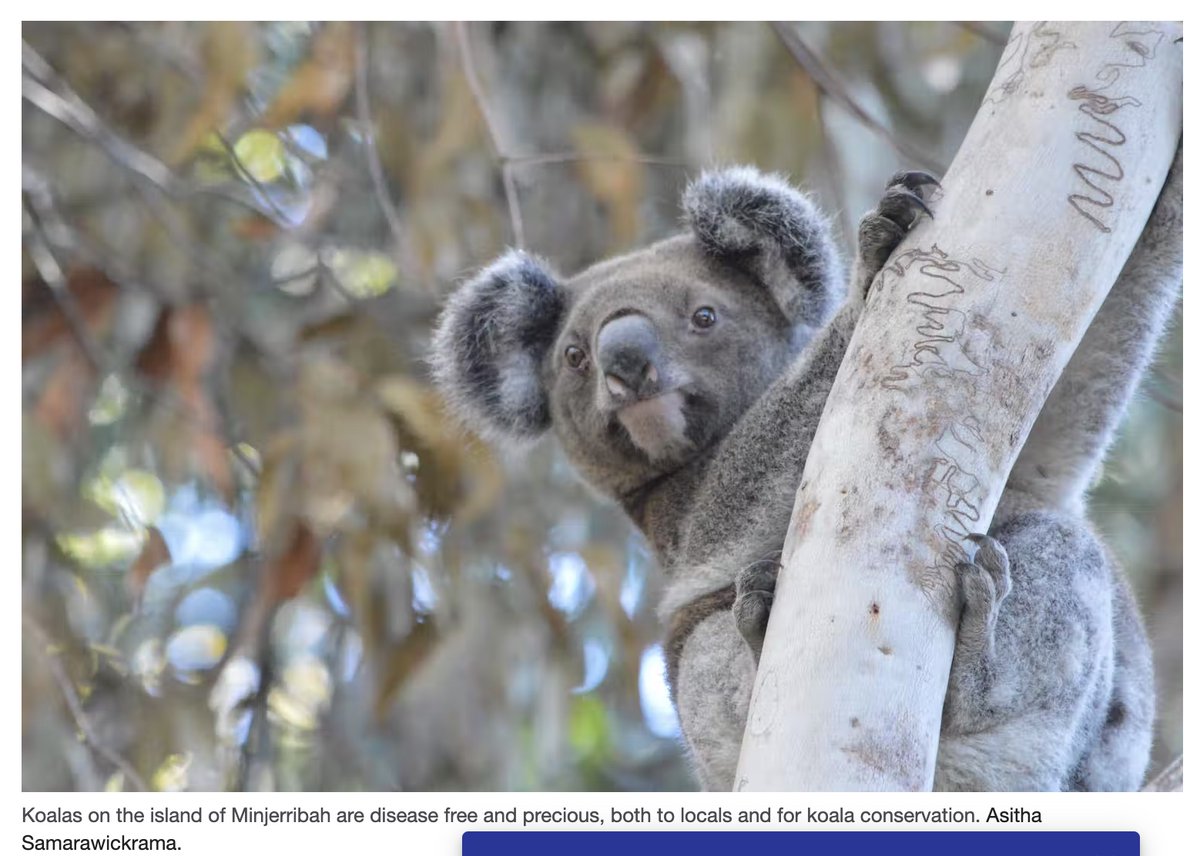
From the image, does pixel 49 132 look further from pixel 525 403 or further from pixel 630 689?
pixel 630 689

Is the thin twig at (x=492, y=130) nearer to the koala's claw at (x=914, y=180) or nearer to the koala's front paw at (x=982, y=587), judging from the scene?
the koala's claw at (x=914, y=180)

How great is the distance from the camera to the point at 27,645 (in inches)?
111

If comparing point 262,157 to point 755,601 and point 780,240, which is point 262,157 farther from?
point 755,601

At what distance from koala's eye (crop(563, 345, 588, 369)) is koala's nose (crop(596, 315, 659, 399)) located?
0.54 feet

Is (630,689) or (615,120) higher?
(615,120)

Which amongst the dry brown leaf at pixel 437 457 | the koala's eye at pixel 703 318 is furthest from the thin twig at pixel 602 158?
the koala's eye at pixel 703 318

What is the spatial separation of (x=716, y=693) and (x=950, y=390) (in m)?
0.77

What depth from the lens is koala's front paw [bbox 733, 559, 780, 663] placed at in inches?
65.7

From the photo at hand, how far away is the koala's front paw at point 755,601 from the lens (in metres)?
1.67

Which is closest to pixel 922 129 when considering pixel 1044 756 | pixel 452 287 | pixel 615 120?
pixel 615 120

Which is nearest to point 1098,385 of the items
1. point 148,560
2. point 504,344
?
point 504,344

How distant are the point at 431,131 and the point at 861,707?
2515 millimetres

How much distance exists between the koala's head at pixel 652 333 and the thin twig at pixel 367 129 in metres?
0.67

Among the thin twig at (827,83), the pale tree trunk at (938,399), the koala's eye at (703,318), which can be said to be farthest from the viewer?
the thin twig at (827,83)
